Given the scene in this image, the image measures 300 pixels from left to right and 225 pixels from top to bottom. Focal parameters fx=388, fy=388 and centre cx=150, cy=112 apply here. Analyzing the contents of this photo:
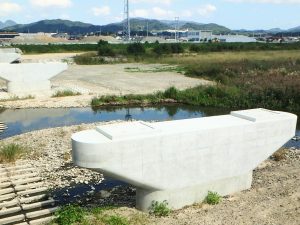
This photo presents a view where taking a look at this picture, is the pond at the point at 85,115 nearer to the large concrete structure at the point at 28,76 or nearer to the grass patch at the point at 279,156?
the large concrete structure at the point at 28,76

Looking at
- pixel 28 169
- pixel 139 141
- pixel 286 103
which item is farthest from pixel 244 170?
pixel 286 103

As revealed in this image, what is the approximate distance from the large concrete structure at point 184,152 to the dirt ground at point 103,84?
14.6 meters

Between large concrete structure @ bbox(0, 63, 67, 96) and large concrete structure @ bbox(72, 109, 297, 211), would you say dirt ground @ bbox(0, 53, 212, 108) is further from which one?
large concrete structure @ bbox(72, 109, 297, 211)

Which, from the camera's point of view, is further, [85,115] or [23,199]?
Result: [85,115]

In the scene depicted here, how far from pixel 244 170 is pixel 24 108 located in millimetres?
15675

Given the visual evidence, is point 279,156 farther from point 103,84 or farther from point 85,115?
point 103,84

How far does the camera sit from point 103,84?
97.8 feet

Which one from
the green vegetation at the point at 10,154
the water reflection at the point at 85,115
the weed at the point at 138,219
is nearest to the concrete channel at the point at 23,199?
the green vegetation at the point at 10,154

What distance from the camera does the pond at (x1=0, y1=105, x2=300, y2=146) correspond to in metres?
18.6

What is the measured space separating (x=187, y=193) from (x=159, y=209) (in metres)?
0.76

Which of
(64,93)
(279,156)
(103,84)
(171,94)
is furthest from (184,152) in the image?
(103,84)

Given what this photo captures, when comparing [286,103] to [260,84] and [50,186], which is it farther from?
[50,186]

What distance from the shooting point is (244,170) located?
9.21 meters

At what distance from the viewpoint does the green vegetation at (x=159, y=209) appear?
820 centimetres
